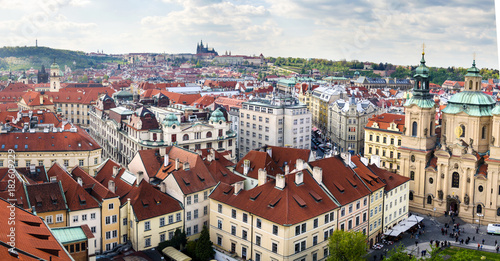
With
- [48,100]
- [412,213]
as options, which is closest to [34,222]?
[412,213]

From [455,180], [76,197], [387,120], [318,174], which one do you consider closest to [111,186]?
[76,197]

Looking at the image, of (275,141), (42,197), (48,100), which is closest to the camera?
(42,197)

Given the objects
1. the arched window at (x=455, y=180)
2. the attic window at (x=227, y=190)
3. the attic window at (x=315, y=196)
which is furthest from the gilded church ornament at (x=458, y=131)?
the attic window at (x=227, y=190)

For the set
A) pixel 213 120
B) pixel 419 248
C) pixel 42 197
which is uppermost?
pixel 213 120

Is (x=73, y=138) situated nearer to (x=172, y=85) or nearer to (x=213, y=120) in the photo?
(x=213, y=120)

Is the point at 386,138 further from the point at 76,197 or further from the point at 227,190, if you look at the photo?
the point at 76,197

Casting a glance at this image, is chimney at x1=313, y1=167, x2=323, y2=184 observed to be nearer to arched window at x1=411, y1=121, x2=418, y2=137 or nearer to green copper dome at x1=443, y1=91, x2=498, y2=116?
arched window at x1=411, y1=121, x2=418, y2=137
